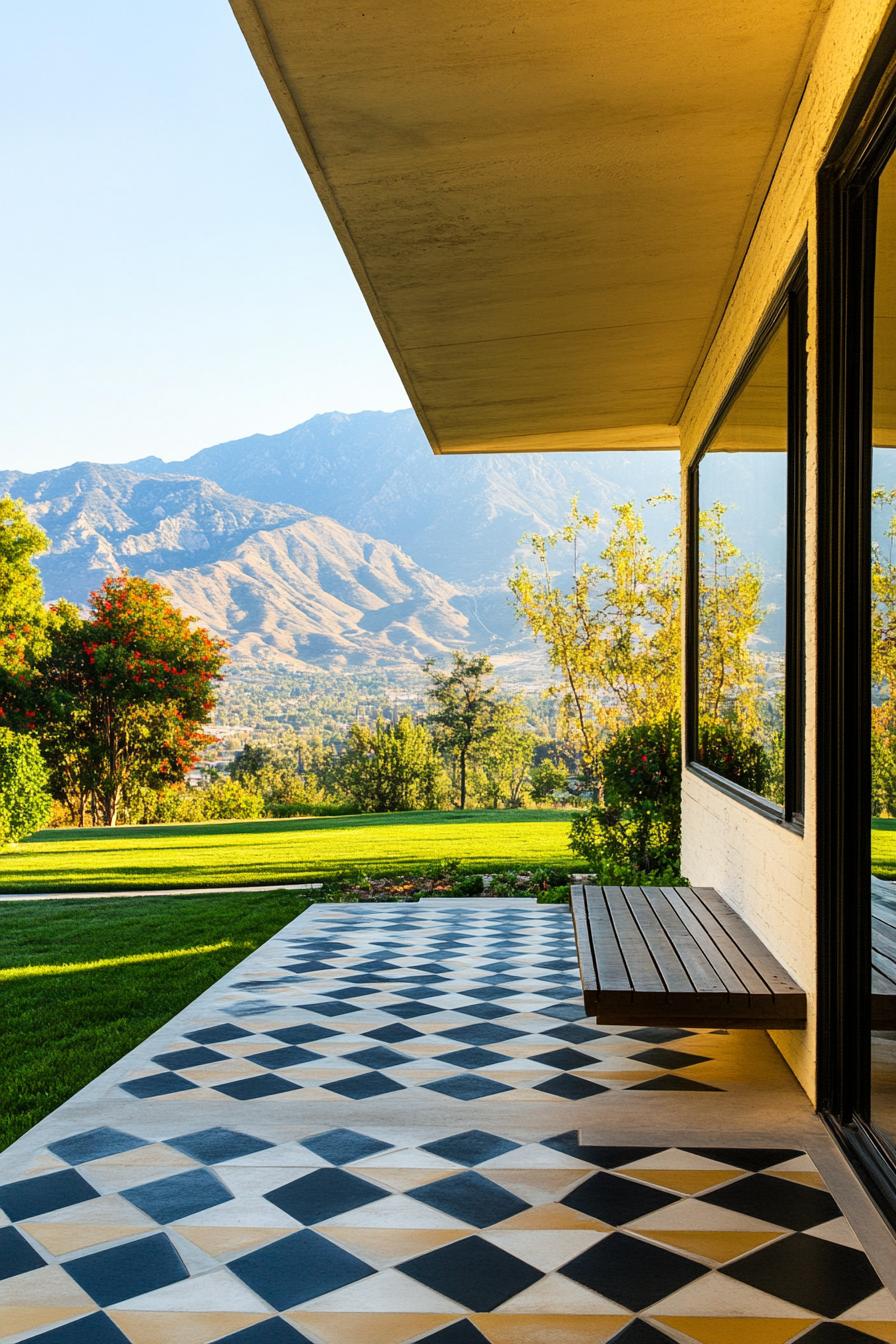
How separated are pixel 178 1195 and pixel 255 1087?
885mm

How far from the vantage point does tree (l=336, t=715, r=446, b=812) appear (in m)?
20.0

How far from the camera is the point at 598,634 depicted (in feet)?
55.6

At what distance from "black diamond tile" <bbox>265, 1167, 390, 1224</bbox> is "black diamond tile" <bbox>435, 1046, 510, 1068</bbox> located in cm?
103

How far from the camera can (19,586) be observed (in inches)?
639

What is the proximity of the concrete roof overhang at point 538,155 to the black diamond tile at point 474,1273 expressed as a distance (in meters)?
2.87

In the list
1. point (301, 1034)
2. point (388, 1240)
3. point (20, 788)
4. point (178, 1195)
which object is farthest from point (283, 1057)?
point (20, 788)

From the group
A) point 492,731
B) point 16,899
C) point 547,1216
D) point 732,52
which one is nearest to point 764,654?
point 732,52

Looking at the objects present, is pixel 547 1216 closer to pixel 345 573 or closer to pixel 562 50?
pixel 562 50

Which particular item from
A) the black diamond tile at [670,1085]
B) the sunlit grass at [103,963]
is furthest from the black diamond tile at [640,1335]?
the sunlit grass at [103,963]

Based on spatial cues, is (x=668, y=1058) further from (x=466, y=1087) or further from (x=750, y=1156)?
(x=750, y=1156)

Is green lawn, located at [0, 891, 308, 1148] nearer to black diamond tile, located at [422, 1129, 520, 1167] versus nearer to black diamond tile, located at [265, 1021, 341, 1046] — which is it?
black diamond tile, located at [265, 1021, 341, 1046]

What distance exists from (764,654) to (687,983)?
1.63m

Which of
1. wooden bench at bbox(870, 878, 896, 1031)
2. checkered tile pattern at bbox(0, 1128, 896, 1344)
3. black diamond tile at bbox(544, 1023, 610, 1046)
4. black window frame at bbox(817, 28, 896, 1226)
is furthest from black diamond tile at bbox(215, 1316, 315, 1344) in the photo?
black diamond tile at bbox(544, 1023, 610, 1046)

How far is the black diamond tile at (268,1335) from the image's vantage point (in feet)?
6.86
